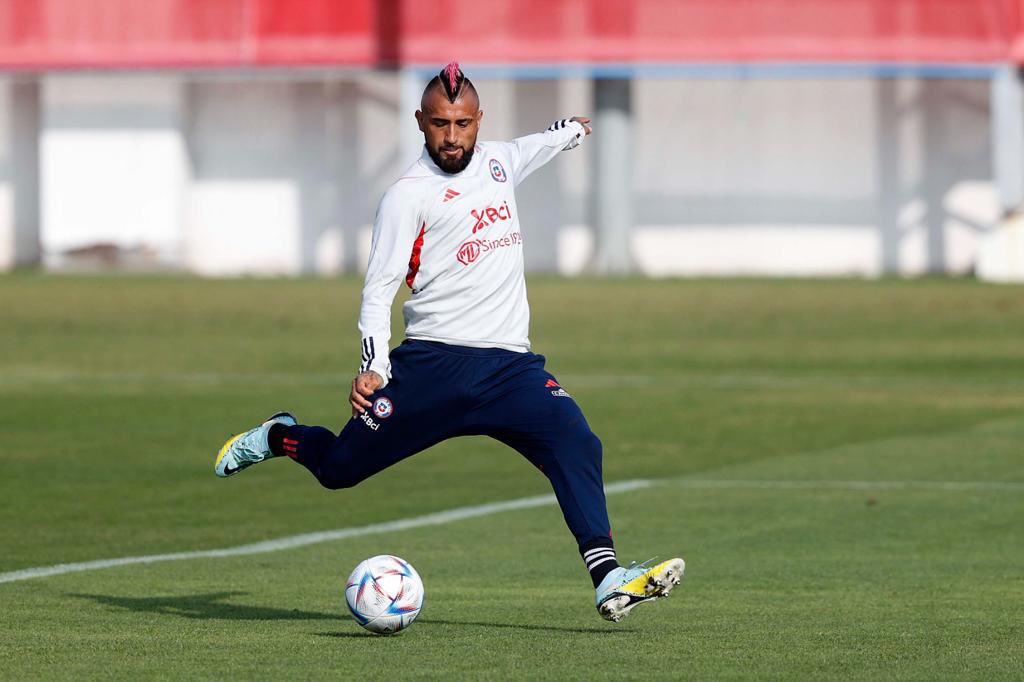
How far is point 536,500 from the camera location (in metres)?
15.0

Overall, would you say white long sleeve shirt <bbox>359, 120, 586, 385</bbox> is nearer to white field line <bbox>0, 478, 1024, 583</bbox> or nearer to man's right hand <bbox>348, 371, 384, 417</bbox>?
man's right hand <bbox>348, 371, 384, 417</bbox>

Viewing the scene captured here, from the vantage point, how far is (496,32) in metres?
42.2

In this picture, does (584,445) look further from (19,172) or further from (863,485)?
(19,172)

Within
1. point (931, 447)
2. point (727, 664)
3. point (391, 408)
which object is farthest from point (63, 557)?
point (931, 447)

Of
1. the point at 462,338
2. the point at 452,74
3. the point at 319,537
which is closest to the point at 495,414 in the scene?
the point at 462,338

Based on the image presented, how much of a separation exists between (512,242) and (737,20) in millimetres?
33044

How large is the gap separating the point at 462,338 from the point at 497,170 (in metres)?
0.77

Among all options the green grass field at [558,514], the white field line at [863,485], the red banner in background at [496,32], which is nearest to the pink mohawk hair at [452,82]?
the green grass field at [558,514]

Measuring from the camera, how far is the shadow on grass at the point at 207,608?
9.72 m

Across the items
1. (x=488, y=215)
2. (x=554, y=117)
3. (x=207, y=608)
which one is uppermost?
(x=554, y=117)

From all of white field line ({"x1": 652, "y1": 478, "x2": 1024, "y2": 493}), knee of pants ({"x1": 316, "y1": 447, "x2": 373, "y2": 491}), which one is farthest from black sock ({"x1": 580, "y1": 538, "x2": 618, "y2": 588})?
white field line ({"x1": 652, "y1": 478, "x2": 1024, "y2": 493})

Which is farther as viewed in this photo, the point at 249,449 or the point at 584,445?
the point at 249,449

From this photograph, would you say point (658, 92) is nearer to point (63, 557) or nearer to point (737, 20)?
point (737, 20)

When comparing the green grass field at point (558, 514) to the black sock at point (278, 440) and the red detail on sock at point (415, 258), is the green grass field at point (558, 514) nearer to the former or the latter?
the black sock at point (278, 440)
